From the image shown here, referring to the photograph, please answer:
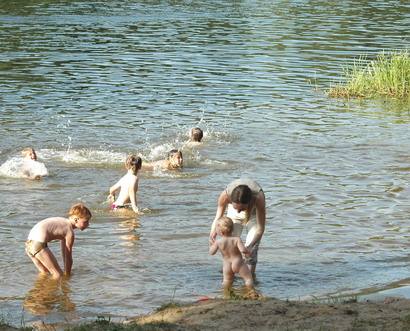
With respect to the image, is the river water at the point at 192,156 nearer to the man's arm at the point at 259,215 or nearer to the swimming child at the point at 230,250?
the swimming child at the point at 230,250

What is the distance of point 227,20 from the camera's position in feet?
152

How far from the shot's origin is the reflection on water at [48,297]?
1102cm

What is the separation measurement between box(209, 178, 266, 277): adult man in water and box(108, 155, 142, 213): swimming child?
3845 millimetres

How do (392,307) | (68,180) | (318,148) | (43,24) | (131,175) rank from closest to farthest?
(392,307) < (131,175) < (68,180) < (318,148) < (43,24)

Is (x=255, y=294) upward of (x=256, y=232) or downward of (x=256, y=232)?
downward

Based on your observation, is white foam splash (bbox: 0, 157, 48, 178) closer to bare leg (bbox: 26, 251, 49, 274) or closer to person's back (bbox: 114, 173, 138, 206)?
person's back (bbox: 114, 173, 138, 206)

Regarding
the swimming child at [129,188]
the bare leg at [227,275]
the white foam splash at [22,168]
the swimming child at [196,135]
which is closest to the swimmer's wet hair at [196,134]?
the swimming child at [196,135]

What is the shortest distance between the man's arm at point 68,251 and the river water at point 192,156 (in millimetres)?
182

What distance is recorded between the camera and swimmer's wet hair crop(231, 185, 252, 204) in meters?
10.6

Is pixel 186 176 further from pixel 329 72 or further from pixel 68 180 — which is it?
pixel 329 72

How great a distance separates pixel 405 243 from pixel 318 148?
22.1 feet

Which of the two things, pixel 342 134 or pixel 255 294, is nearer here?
pixel 255 294

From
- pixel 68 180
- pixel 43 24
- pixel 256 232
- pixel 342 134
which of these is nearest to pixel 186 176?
pixel 68 180

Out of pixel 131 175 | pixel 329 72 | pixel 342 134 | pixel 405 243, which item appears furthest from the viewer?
pixel 329 72
